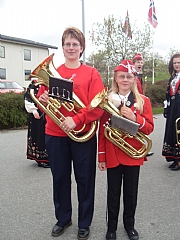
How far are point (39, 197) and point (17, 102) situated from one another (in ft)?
18.2

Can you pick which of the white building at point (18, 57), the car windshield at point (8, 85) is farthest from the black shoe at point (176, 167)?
the white building at point (18, 57)

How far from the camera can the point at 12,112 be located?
858 cm

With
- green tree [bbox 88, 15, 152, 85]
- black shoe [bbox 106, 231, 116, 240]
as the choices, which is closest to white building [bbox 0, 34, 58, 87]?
green tree [bbox 88, 15, 152, 85]

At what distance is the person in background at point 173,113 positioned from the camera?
452 centimetres

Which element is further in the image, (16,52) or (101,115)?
(16,52)

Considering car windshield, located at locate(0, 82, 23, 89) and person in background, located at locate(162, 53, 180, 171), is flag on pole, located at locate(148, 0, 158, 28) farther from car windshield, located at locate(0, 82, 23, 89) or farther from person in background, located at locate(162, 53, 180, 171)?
person in background, located at locate(162, 53, 180, 171)

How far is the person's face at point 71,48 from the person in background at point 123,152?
0.40m

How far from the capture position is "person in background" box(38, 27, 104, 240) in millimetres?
2451

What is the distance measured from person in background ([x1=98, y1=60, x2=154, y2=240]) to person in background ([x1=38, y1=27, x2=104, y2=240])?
145 millimetres

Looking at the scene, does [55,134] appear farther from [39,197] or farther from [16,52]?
[16,52]

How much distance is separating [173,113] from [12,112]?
5444 mm

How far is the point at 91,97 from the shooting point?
2494mm

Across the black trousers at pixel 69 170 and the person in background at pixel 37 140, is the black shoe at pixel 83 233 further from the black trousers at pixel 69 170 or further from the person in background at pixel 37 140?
the person in background at pixel 37 140

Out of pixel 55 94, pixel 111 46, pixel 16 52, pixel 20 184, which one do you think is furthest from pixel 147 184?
pixel 16 52
